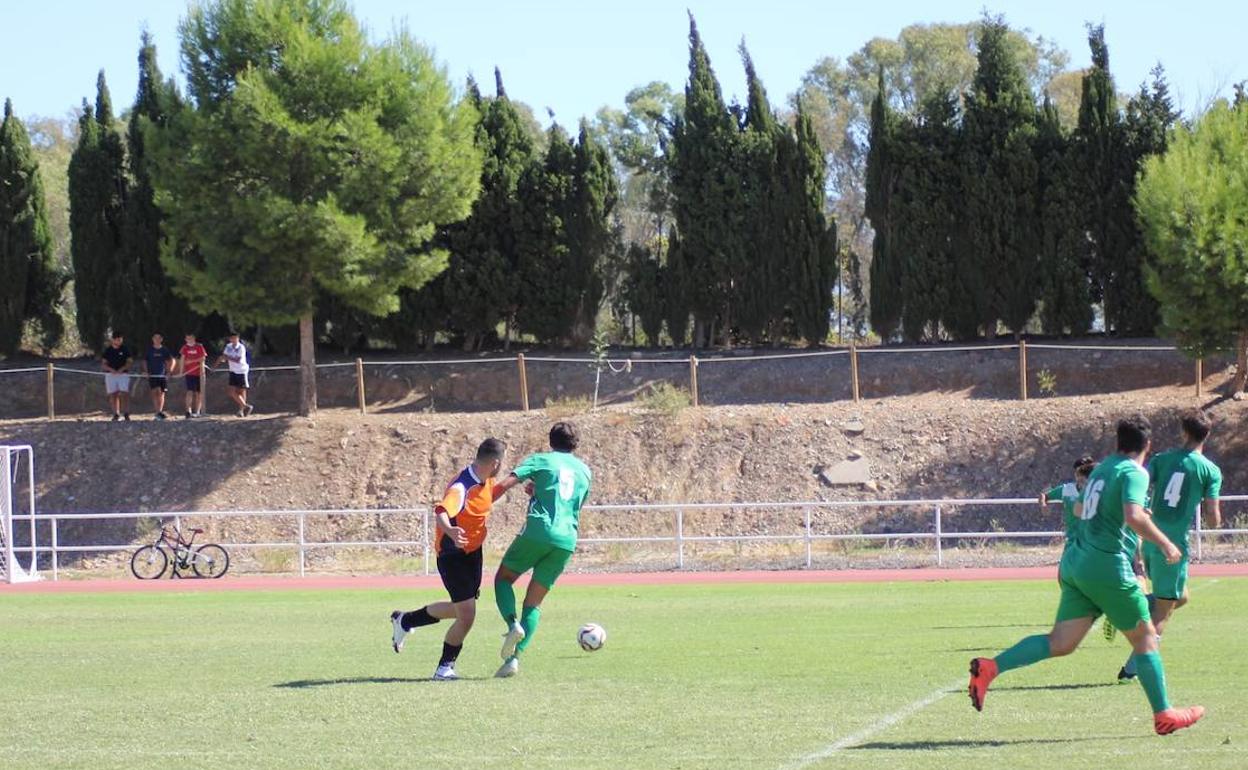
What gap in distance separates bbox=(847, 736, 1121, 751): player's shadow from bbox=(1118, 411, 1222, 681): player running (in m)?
2.94

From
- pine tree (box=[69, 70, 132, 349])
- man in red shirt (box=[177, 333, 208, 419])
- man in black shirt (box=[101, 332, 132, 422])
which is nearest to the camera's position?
man in black shirt (box=[101, 332, 132, 422])

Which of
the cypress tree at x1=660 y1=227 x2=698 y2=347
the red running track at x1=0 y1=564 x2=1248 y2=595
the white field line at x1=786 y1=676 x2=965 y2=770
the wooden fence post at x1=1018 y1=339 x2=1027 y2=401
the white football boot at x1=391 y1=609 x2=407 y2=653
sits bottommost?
the red running track at x1=0 y1=564 x2=1248 y2=595

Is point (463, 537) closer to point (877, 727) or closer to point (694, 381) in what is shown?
point (877, 727)

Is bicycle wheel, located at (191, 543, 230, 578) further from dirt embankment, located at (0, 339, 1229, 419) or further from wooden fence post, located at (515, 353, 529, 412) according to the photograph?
dirt embankment, located at (0, 339, 1229, 419)

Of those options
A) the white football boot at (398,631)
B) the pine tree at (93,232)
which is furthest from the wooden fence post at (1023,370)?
the white football boot at (398,631)

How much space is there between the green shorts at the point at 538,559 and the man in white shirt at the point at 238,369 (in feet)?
91.3

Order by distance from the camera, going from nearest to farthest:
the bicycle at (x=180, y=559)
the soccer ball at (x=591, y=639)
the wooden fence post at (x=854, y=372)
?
the soccer ball at (x=591, y=639), the bicycle at (x=180, y=559), the wooden fence post at (x=854, y=372)

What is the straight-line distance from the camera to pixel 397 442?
38.7 meters

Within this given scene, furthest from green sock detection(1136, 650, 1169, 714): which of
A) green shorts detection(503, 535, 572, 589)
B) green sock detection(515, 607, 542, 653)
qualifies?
green sock detection(515, 607, 542, 653)

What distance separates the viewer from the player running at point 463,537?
1242 centimetres

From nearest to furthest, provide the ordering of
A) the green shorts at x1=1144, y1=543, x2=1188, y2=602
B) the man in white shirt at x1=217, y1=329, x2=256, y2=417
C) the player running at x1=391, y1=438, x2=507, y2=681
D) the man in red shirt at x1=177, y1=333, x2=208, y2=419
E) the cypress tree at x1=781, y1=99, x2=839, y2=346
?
the green shorts at x1=1144, y1=543, x2=1188, y2=602
the player running at x1=391, y1=438, x2=507, y2=681
the man in white shirt at x1=217, y1=329, x2=256, y2=417
the man in red shirt at x1=177, y1=333, x2=208, y2=419
the cypress tree at x1=781, y1=99, x2=839, y2=346

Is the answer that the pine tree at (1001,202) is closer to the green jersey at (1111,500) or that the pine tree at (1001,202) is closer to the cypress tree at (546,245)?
the cypress tree at (546,245)

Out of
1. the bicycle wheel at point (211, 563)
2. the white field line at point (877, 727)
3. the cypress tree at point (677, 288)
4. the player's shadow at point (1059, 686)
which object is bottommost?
the bicycle wheel at point (211, 563)

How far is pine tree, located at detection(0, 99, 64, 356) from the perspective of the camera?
4650 centimetres
